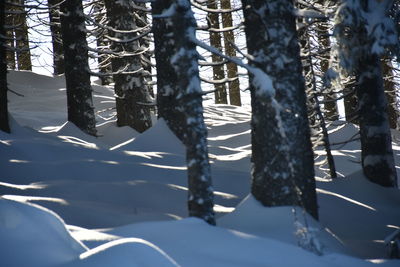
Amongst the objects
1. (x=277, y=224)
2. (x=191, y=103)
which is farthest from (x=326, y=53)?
(x=191, y=103)

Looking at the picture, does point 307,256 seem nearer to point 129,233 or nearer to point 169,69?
point 129,233

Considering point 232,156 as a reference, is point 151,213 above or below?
below

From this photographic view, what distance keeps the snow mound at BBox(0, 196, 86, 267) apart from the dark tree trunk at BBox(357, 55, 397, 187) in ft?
23.0

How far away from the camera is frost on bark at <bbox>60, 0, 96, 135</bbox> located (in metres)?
11.1

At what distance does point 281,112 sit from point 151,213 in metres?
2.18

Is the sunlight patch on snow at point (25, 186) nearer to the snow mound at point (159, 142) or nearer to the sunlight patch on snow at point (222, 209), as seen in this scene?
the sunlight patch on snow at point (222, 209)

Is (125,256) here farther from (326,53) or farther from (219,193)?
(326,53)

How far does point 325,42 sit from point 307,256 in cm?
1487

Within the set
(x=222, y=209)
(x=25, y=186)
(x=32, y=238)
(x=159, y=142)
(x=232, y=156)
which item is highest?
(x=159, y=142)

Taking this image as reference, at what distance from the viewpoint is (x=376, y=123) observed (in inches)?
358

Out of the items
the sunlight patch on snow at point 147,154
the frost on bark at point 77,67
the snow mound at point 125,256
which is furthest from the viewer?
the frost on bark at point 77,67

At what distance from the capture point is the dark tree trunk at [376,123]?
29.8 ft

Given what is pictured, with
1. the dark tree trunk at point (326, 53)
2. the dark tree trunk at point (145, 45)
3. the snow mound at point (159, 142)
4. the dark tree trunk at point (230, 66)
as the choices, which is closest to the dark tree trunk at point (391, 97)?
the dark tree trunk at point (326, 53)

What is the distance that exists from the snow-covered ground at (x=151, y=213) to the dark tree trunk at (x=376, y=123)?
1.02ft
